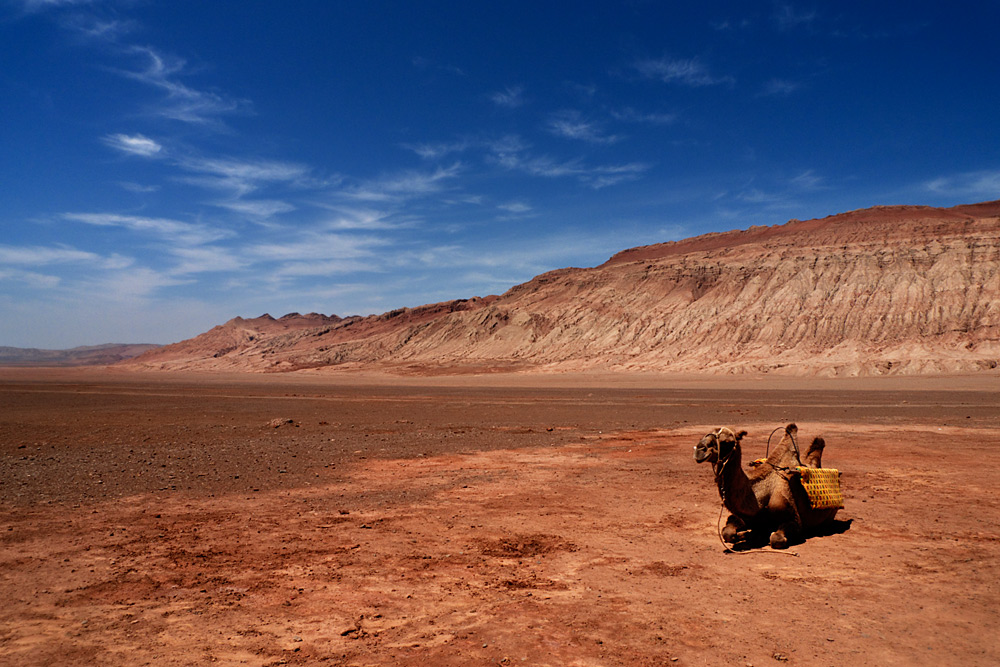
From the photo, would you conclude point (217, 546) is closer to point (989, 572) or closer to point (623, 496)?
point (623, 496)

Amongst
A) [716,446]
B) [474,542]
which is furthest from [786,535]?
[474,542]

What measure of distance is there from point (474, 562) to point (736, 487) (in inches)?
134

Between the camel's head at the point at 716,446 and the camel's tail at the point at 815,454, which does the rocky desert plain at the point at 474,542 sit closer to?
the camel's tail at the point at 815,454

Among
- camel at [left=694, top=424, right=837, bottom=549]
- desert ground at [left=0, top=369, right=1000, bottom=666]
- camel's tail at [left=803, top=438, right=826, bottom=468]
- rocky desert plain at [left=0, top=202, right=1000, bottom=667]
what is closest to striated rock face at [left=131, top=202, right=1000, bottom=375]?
rocky desert plain at [left=0, top=202, right=1000, bottom=667]

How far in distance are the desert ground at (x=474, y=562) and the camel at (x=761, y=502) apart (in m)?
0.31

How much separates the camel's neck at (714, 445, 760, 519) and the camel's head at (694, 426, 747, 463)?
115 millimetres

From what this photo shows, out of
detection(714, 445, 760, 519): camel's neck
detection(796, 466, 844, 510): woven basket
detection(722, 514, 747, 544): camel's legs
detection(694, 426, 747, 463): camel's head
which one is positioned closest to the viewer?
detection(694, 426, 747, 463): camel's head

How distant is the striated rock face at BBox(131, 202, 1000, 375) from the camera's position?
2432 inches

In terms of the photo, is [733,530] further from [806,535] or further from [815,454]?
[815,454]

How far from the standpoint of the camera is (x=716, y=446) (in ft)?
22.9

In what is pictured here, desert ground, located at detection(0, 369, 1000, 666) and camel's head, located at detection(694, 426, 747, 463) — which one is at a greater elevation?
camel's head, located at detection(694, 426, 747, 463)

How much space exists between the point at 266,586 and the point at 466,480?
6166 mm

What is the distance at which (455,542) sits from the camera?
7.88 meters

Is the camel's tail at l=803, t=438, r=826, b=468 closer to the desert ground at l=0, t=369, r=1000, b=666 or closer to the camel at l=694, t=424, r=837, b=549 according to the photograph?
the desert ground at l=0, t=369, r=1000, b=666
